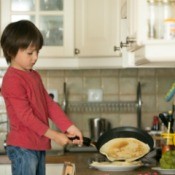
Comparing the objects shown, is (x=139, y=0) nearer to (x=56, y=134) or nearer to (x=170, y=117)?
(x=56, y=134)

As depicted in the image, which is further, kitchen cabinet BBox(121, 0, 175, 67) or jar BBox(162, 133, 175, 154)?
jar BBox(162, 133, 175, 154)

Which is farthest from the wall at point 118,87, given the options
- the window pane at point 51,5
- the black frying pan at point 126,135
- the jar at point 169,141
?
the jar at point 169,141

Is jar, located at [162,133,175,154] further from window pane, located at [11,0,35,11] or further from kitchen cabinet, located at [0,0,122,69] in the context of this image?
window pane, located at [11,0,35,11]

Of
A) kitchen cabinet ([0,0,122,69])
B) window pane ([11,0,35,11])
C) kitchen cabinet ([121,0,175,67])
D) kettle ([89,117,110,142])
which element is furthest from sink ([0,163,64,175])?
kitchen cabinet ([121,0,175,67])

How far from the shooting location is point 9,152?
2.36 metres

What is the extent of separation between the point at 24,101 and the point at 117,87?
4.63ft

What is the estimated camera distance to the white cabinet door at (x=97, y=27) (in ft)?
10.4

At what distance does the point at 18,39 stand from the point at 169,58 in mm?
807

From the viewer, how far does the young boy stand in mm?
2275

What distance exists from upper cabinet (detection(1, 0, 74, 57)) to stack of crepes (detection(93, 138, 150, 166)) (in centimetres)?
87

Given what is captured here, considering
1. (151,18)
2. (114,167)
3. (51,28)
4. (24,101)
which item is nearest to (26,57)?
(24,101)

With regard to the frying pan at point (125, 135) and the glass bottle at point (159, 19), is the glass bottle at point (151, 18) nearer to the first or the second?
the glass bottle at point (159, 19)

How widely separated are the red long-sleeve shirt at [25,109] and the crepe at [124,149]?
0.28 meters

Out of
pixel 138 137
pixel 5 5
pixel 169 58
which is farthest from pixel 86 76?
pixel 169 58
